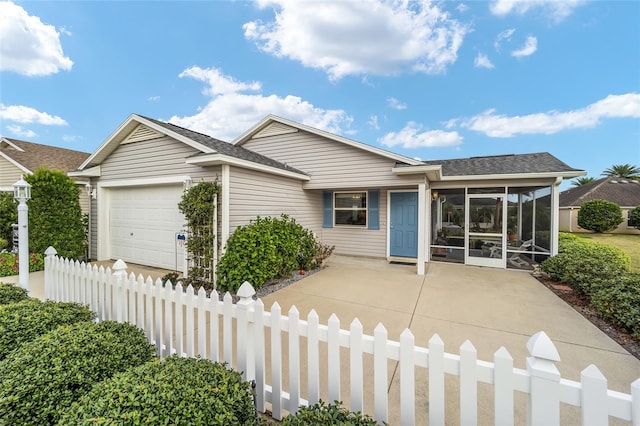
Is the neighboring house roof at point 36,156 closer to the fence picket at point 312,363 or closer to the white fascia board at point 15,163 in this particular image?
the white fascia board at point 15,163

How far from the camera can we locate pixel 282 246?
6340mm

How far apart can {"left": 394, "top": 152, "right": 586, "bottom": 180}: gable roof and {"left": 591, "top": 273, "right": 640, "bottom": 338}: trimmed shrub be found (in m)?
3.65

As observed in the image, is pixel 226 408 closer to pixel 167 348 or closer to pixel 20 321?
pixel 167 348

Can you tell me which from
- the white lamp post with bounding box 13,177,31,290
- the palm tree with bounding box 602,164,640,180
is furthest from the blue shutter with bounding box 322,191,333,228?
the palm tree with bounding box 602,164,640,180

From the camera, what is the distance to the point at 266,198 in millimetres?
7230

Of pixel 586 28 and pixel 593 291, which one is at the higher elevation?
pixel 586 28

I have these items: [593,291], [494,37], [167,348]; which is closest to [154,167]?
[167,348]

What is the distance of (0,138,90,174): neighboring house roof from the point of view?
11.2 meters

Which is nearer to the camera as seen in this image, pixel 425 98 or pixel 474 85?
pixel 474 85

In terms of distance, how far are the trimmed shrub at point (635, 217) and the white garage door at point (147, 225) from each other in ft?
95.2

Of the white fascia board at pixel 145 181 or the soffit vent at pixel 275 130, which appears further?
the soffit vent at pixel 275 130

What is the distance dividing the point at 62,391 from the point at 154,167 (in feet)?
21.2

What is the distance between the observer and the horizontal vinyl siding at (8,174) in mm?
11273

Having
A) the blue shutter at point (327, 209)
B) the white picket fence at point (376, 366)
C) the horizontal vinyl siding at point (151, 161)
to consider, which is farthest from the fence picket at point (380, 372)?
the blue shutter at point (327, 209)
